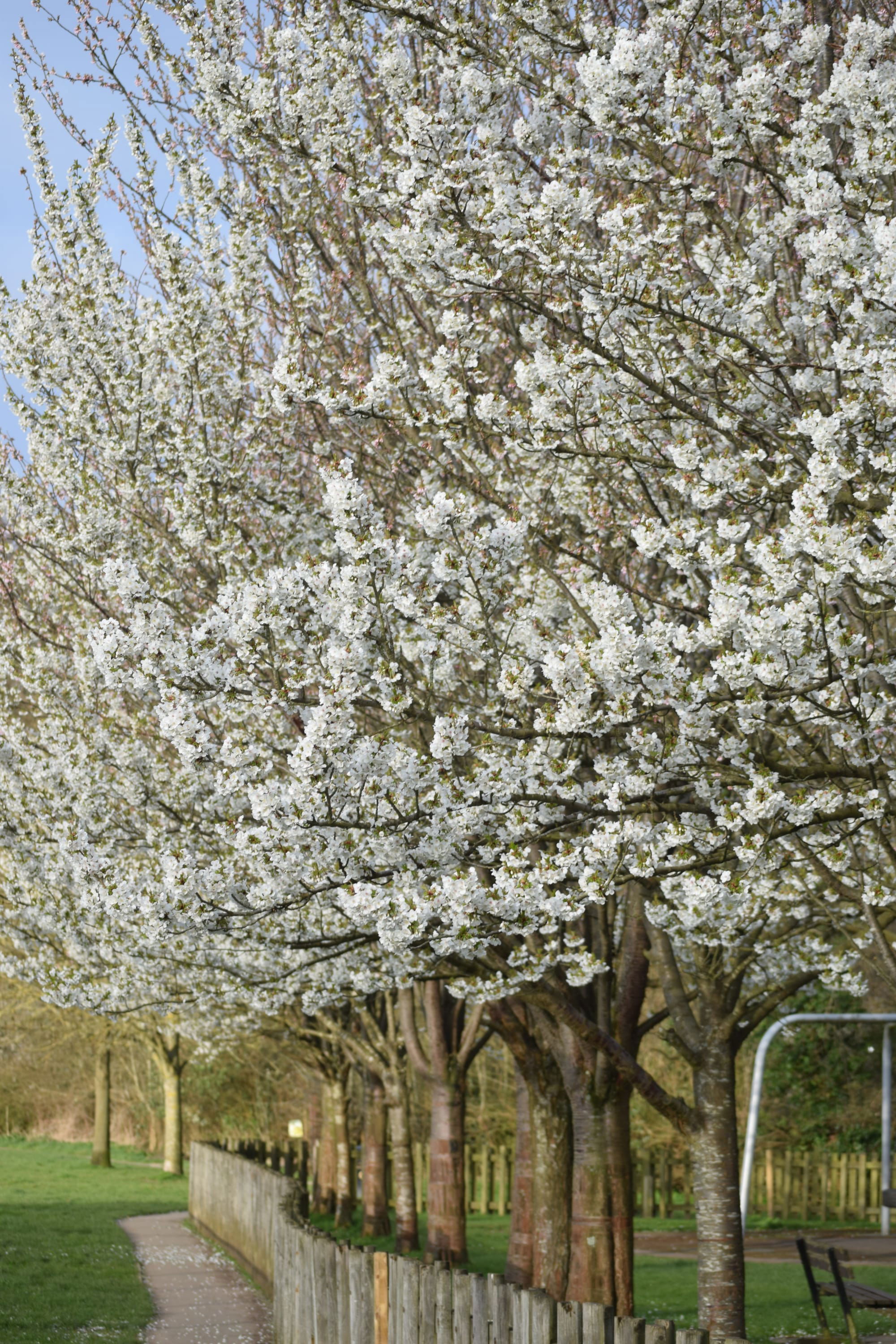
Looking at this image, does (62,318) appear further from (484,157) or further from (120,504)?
(484,157)

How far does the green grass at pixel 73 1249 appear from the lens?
475 inches

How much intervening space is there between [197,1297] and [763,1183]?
43.0ft

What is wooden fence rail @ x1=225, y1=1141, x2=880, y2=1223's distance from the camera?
23.0 metres

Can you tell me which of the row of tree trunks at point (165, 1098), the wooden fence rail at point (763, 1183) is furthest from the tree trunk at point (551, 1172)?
the row of tree trunks at point (165, 1098)

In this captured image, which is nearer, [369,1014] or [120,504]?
[120,504]

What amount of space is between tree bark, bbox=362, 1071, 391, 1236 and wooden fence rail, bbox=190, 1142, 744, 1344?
23.4 ft

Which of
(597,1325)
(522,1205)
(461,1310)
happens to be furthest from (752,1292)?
(597,1325)

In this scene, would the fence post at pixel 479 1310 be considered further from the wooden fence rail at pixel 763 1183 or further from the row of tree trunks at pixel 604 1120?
the wooden fence rail at pixel 763 1183

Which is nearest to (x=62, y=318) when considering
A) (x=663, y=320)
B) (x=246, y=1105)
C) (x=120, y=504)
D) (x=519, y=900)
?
(x=120, y=504)

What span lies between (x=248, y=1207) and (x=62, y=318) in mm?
10644

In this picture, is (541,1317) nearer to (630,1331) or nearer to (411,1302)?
(630,1331)

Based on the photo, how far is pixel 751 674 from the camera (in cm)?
572

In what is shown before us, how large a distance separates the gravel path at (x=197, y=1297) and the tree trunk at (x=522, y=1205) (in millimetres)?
2402

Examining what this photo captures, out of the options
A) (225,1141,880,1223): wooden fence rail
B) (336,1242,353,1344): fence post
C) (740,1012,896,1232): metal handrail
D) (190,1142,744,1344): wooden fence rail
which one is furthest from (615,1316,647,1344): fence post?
(225,1141,880,1223): wooden fence rail
